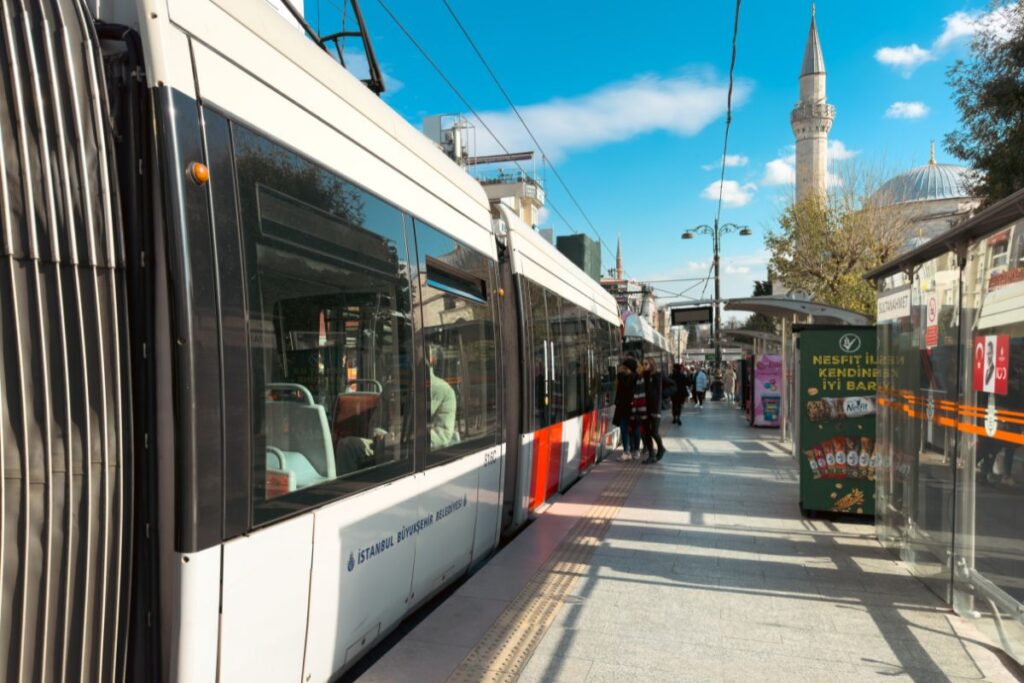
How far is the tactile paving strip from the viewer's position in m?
4.16

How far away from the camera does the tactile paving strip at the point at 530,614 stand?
416cm

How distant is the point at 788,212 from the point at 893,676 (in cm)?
2258

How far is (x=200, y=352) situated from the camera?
250 centimetres

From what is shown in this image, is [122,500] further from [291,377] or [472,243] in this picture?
[472,243]

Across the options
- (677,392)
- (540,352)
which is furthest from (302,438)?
(677,392)

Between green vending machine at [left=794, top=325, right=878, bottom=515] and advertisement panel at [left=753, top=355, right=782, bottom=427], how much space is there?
1089cm

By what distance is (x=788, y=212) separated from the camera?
2475 cm

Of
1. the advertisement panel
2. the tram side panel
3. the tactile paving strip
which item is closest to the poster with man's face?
the tactile paving strip

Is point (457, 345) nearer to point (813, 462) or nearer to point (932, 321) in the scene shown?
point (932, 321)

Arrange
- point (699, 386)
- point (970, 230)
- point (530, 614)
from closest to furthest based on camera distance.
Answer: point (970, 230), point (530, 614), point (699, 386)

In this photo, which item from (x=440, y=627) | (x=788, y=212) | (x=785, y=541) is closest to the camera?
(x=440, y=627)

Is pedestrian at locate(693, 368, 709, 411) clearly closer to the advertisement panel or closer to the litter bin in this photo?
the litter bin

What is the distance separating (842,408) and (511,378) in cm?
382

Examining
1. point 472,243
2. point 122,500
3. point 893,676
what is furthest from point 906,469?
point 122,500
